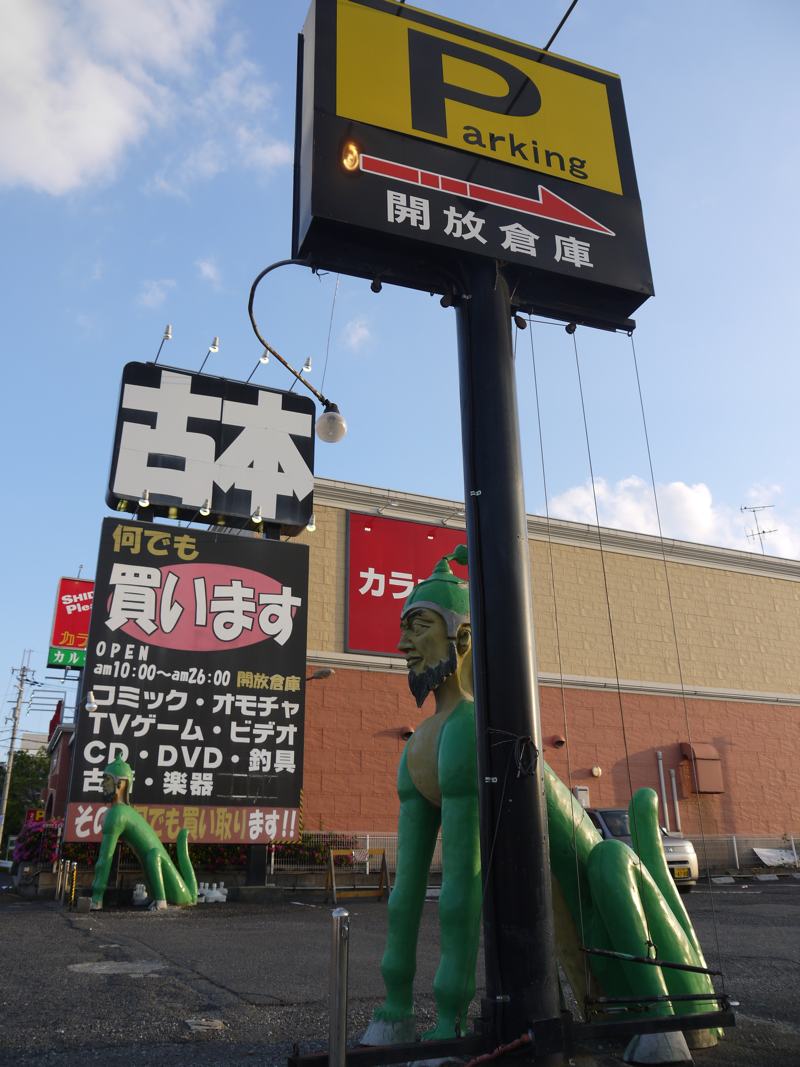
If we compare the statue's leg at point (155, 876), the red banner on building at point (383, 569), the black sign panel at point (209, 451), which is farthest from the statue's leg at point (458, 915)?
the red banner on building at point (383, 569)

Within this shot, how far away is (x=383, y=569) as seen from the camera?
21.4 meters

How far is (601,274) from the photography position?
5.95 meters

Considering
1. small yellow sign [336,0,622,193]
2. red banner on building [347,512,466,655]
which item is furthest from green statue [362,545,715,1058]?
red banner on building [347,512,466,655]

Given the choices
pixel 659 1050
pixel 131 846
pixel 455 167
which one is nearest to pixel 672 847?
pixel 131 846

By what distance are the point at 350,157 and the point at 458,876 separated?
449 centimetres

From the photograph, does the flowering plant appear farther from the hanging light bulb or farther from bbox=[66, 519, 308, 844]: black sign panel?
the hanging light bulb

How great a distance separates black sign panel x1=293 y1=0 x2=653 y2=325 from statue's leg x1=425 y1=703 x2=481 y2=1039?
3024 mm

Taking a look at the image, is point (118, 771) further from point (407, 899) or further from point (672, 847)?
point (672, 847)

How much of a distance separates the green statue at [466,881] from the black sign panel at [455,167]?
237cm

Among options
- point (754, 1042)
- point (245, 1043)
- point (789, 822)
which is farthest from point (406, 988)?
point (789, 822)

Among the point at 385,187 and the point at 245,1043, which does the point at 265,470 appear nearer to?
the point at 385,187

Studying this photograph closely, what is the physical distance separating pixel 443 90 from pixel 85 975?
7255 millimetres

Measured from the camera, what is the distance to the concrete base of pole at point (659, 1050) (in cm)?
412

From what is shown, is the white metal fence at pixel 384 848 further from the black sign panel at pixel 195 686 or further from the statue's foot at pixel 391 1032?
the statue's foot at pixel 391 1032
